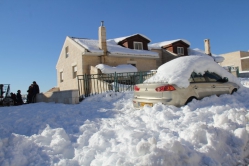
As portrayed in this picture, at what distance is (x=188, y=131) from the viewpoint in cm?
404

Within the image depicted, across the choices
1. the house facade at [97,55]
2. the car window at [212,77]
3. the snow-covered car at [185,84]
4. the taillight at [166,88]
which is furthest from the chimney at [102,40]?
the taillight at [166,88]

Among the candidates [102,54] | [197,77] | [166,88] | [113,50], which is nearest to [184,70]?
[197,77]

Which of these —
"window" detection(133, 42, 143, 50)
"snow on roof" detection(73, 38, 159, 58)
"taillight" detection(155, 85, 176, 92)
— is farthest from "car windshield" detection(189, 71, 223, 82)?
"window" detection(133, 42, 143, 50)

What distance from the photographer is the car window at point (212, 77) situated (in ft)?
23.3

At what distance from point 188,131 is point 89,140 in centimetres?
183

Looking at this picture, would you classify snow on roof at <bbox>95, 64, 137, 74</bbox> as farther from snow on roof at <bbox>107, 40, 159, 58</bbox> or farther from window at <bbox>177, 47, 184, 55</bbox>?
window at <bbox>177, 47, 184, 55</bbox>

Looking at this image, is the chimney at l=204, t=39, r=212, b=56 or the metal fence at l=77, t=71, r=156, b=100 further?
the chimney at l=204, t=39, r=212, b=56

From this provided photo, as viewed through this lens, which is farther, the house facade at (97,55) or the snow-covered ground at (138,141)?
the house facade at (97,55)

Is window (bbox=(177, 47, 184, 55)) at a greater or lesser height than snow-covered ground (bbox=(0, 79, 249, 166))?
greater

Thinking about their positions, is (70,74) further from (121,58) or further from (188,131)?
(188,131)

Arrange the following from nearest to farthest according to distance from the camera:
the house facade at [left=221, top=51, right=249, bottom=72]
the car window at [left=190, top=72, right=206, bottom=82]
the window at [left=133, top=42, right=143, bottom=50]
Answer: the car window at [left=190, top=72, right=206, bottom=82], the window at [left=133, top=42, right=143, bottom=50], the house facade at [left=221, top=51, right=249, bottom=72]

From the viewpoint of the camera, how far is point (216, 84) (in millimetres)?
7070

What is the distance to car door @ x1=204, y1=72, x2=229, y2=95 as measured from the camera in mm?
6973

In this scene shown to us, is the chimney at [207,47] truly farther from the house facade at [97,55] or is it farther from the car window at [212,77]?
the car window at [212,77]
